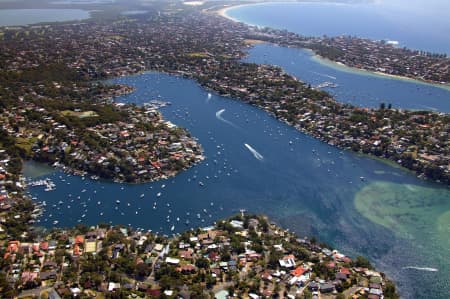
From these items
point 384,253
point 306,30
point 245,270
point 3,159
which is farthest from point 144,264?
point 306,30

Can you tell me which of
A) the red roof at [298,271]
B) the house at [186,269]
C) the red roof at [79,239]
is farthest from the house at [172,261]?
the red roof at [298,271]

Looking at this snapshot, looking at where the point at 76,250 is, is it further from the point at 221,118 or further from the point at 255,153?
the point at 221,118

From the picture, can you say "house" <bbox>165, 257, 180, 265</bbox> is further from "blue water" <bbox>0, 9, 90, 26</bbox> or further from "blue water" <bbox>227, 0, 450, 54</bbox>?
"blue water" <bbox>0, 9, 90, 26</bbox>

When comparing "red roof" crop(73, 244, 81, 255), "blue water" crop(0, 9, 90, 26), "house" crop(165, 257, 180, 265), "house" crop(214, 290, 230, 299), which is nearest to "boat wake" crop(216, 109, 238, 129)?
"house" crop(165, 257, 180, 265)

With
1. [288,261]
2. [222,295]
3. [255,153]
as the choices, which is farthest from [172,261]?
[255,153]

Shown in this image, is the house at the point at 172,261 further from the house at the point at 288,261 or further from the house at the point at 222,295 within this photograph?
the house at the point at 288,261

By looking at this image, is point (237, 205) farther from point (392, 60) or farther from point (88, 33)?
point (88, 33)
